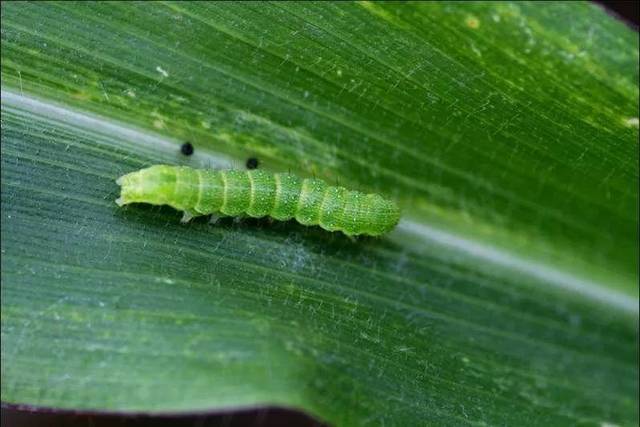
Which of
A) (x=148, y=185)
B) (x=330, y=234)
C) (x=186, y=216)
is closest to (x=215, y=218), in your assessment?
(x=186, y=216)

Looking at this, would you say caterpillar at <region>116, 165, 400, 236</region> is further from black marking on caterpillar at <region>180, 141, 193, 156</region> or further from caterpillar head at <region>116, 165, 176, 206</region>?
black marking on caterpillar at <region>180, 141, 193, 156</region>

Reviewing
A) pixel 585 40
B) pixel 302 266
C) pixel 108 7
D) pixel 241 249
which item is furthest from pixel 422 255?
pixel 108 7

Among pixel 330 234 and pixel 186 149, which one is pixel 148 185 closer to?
pixel 186 149

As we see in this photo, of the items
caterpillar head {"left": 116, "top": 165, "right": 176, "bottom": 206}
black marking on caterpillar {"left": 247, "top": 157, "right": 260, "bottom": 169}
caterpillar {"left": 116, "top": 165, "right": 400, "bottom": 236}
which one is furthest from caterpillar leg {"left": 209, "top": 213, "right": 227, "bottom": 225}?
black marking on caterpillar {"left": 247, "top": 157, "right": 260, "bottom": 169}

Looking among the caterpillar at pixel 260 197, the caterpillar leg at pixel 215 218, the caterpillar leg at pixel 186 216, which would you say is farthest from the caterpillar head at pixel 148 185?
the caterpillar leg at pixel 215 218

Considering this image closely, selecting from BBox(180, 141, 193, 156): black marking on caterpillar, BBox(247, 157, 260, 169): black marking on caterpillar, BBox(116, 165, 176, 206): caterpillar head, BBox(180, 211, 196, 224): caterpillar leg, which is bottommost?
BBox(180, 211, 196, 224): caterpillar leg
